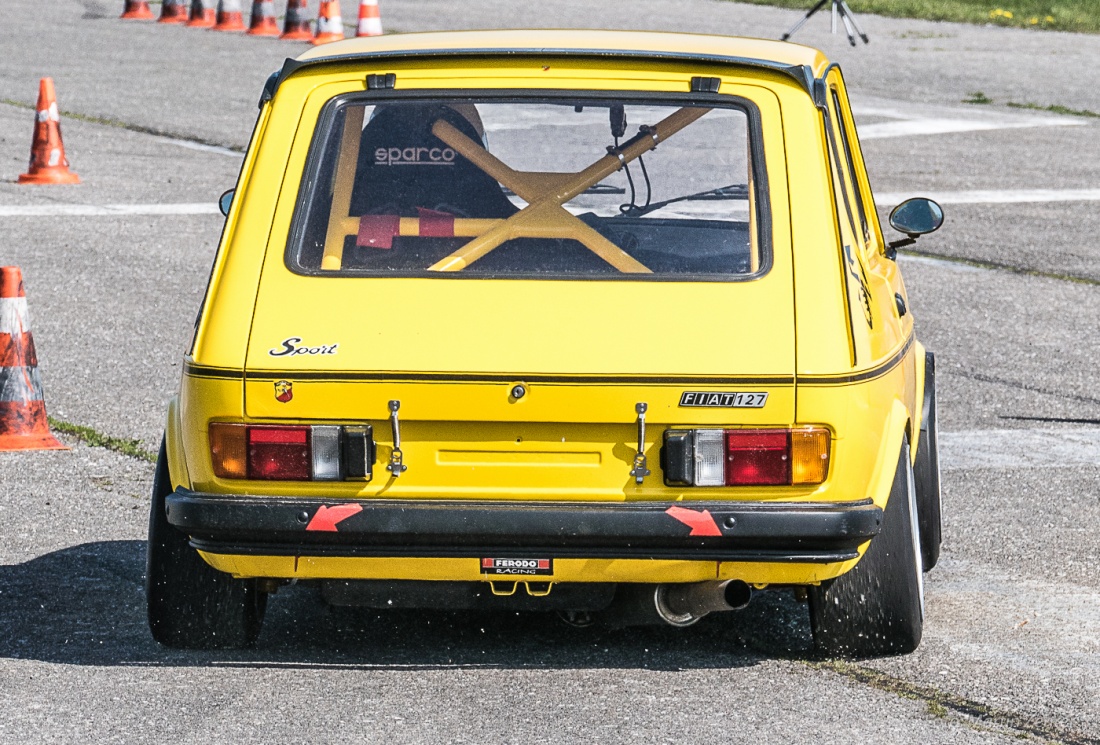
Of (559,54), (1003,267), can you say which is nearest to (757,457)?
(559,54)

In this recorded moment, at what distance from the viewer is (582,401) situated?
457 cm

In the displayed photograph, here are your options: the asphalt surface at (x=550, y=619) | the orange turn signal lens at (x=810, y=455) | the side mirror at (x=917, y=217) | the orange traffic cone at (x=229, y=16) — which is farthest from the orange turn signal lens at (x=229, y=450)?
the orange traffic cone at (x=229, y=16)

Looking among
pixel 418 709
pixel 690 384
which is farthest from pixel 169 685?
pixel 690 384

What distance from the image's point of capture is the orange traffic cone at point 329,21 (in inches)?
882

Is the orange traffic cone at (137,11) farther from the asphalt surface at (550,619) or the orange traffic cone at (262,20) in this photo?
the asphalt surface at (550,619)

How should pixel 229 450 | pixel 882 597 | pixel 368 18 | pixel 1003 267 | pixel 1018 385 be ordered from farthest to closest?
pixel 368 18 < pixel 1003 267 < pixel 1018 385 < pixel 882 597 < pixel 229 450

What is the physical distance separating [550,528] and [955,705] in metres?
1.09

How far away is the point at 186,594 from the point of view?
16.6ft

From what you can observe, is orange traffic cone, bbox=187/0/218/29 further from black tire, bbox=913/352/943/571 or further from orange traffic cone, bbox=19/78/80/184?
black tire, bbox=913/352/943/571

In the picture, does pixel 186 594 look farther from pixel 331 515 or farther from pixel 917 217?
pixel 917 217

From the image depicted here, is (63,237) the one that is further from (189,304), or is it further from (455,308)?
(455,308)

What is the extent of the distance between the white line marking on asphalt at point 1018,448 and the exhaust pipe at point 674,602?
281 centimetres

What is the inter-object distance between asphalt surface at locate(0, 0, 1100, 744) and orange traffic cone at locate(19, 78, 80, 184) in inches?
10.1

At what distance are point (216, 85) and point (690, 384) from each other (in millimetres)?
16201
